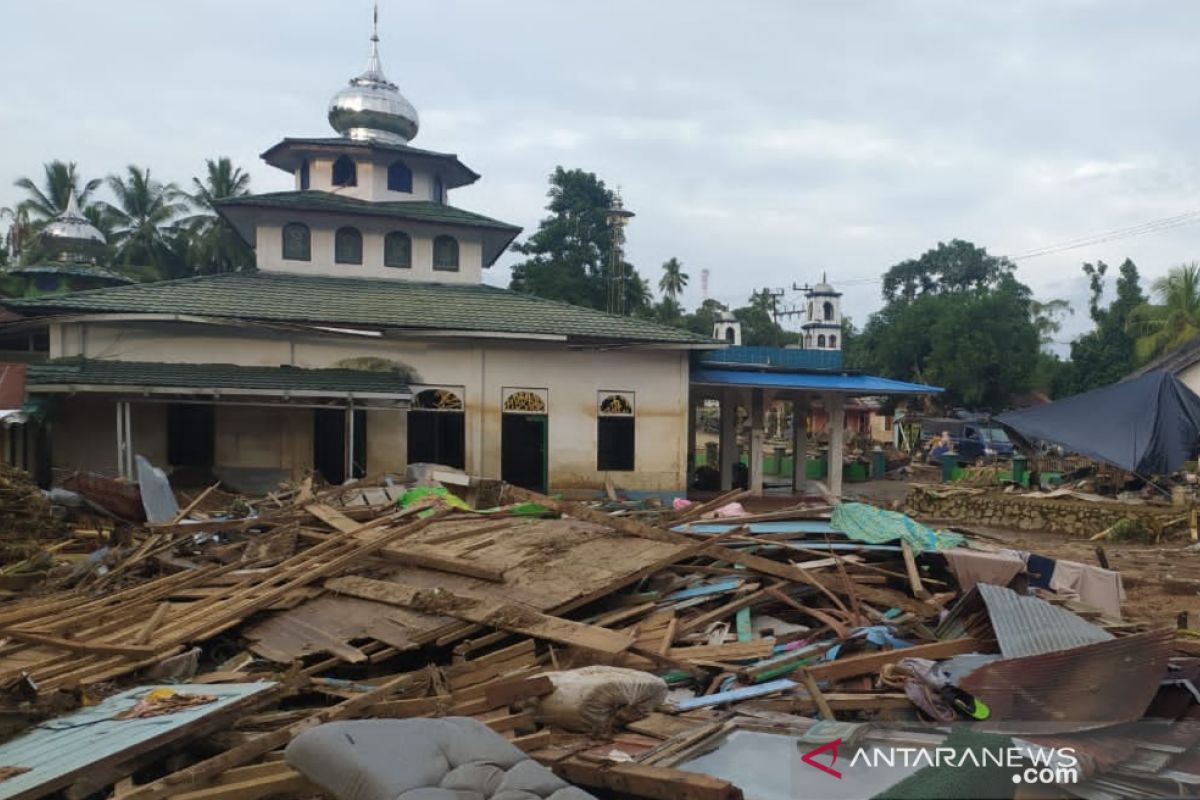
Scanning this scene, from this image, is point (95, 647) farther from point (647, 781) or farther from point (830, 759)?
point (830, 759)

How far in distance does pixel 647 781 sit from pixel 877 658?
7.76 feet

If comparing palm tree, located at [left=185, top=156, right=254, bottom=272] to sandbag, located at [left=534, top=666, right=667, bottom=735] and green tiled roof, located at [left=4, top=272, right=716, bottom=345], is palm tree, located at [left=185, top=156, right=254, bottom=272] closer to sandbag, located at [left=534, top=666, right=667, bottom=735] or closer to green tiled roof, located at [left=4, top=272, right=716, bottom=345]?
green tiled roof, located at [left=4, top=272, right=716, bottom=345]

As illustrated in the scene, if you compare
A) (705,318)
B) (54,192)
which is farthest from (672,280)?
(54,192)

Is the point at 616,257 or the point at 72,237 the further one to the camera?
the point at 616,257

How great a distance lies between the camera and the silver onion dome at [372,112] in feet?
75.0

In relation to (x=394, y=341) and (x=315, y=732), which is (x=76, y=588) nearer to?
(x=315, y=732)

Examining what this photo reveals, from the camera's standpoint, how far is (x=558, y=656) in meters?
5.95

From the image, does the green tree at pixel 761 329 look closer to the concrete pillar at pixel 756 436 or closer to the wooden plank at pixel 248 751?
the concrete pillar at pixel 756 436

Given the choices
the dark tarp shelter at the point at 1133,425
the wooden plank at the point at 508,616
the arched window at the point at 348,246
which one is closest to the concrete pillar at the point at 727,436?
the dark tarp shelter at the point at 1133,425

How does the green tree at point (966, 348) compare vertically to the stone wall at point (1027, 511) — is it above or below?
above

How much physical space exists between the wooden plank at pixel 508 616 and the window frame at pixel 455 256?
580 inches

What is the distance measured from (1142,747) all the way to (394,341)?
48.3 feet

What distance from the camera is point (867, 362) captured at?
45.3 metres

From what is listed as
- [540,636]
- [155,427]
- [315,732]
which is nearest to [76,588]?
[540,636]
